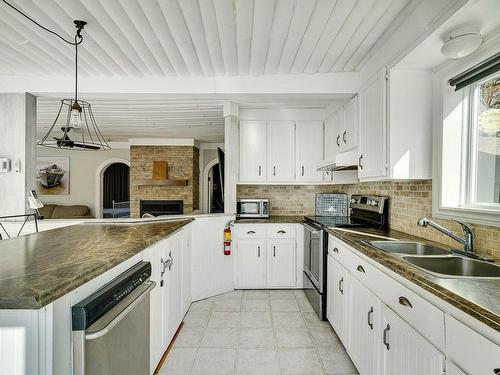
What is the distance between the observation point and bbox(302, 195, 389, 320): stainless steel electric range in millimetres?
2602

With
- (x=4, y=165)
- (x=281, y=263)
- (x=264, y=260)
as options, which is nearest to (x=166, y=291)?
(x=264, y=260)

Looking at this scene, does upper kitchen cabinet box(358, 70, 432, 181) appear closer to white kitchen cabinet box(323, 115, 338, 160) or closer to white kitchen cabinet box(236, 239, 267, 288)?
white kitchen cabinet box(323, 115, 338, 160)

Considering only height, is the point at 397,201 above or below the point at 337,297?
above

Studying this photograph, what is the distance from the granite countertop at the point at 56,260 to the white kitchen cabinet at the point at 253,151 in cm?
200

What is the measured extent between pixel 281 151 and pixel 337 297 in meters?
2.12

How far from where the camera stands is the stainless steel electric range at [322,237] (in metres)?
2.60

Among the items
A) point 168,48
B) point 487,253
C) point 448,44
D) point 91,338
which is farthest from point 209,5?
point 487,253

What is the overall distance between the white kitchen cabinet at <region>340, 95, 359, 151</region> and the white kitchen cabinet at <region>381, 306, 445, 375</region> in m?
1.79

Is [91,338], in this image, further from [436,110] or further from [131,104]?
[131,104]

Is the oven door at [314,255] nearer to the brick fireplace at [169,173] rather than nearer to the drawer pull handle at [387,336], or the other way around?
the drawer pull handle at [387,336]

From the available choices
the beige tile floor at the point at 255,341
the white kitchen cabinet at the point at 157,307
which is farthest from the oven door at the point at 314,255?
the white kitchen cabinet at the point at 157,307

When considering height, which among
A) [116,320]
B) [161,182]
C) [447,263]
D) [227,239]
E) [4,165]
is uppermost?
[4,165]

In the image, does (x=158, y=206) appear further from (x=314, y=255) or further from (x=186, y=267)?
(x=314, y=255)

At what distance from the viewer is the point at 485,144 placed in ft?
5.44
